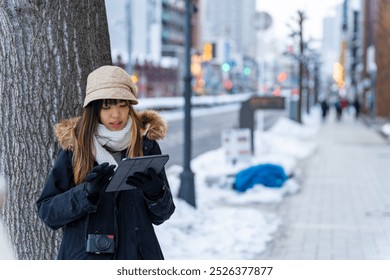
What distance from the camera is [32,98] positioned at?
514 cm

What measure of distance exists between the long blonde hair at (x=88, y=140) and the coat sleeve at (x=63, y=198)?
0.16 ft

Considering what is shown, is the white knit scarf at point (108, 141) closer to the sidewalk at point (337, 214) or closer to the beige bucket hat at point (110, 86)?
the beige bucket hat at point (110, 86)

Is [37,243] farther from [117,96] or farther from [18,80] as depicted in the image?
[117,96]

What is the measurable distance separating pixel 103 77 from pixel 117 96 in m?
0.14

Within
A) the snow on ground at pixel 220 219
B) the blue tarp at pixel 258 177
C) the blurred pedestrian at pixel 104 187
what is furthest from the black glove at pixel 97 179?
the blue tarp at pixel 258 177

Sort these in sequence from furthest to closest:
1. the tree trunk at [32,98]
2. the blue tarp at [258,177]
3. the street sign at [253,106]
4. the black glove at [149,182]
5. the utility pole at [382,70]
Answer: the utility pole at [382,70] → the street sign at [253,106] → the blue tarp at [258,177] → the tree trunk at [32,98] → the black glove at [149,182]

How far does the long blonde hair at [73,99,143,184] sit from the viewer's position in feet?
12.9

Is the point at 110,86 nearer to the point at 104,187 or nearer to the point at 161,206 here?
the point at 104,187

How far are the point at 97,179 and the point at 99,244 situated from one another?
362mm

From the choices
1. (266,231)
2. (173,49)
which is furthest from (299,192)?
(173,49)

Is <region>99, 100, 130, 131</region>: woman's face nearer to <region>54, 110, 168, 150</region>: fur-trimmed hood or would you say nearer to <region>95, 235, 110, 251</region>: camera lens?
<region>54, 110, 168, 150</region>: fur-trimmed hood

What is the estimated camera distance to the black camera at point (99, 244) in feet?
12.9

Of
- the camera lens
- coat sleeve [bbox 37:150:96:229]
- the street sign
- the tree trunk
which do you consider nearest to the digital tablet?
coat sleeve [bbox 37:150:96:229]

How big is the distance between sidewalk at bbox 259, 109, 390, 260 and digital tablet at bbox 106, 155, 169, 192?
213 inches
